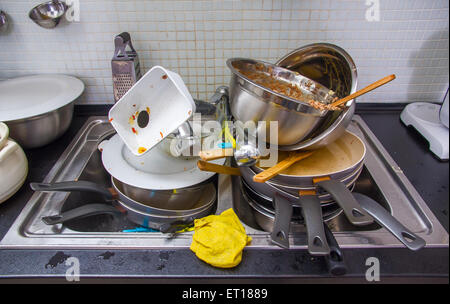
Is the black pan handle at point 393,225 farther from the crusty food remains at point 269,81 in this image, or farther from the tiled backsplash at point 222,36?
the tiled backsplash at point 222,36

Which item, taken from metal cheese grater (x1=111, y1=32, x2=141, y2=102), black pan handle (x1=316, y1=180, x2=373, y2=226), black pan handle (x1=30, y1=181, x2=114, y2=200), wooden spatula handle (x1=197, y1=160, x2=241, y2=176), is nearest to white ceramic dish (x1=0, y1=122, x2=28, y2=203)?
black pan handle (x1=30, y1=181, x2=114, y2=200)

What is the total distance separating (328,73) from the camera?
0.79 metres

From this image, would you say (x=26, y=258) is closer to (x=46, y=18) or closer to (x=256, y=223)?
(x=256, y=223)

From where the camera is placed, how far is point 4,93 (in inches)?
34.1

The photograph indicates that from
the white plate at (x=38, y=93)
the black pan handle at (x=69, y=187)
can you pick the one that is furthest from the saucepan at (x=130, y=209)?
the white plate at (x=38, y=93)

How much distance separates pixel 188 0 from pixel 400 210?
0.79 metres

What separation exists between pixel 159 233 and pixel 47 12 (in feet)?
2.32

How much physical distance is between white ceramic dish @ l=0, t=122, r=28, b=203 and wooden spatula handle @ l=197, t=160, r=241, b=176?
0.41 meters

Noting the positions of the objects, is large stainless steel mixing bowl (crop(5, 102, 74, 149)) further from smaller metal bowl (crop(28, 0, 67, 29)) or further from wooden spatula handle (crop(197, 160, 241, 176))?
wooden spatula handle (crop(197, 160, 241, 176))

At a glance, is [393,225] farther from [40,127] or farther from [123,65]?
[40,127]

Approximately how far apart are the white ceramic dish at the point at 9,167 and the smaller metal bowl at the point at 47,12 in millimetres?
342

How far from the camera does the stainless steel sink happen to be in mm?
599

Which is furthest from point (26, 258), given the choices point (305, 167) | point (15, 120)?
point (305, 167)

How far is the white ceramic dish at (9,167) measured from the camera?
0.63 meters
